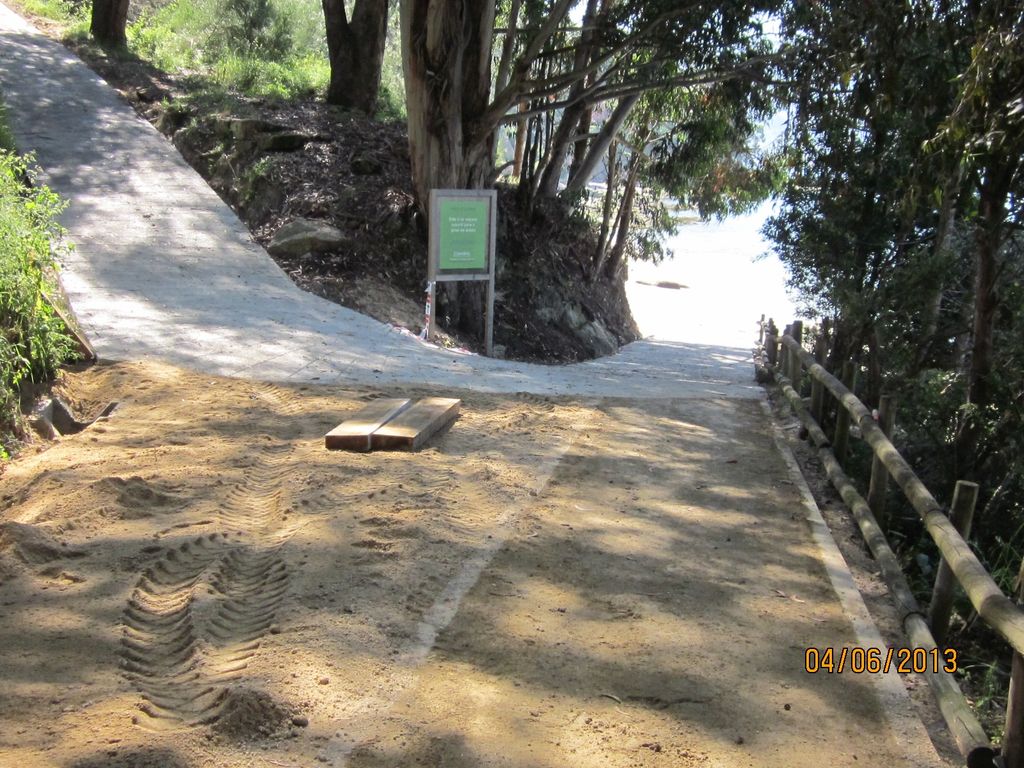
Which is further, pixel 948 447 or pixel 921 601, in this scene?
pixel 948 447

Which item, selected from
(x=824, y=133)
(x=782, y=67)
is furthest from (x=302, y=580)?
(x=782, y=67)

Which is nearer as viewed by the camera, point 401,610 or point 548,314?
point 401,610

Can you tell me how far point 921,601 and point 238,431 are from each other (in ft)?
16.8

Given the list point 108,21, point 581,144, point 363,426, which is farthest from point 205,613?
point 108,21

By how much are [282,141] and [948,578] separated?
14427 mm

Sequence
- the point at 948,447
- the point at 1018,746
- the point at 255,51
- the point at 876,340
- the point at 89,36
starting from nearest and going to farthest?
the point at 1018,746 < the point at 948,447 < the point at 876,340 < the point at 89,36 < the point at 255,51

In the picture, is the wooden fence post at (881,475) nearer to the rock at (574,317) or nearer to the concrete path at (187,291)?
the concrete path at (187,291)

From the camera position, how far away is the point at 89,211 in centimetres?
1427

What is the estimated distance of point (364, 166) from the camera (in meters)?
17.3

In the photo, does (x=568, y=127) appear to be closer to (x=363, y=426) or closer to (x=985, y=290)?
(x=985, y=290)

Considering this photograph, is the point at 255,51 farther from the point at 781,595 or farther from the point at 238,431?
the point at 781,595

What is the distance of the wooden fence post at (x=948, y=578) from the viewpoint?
5.11 metres
